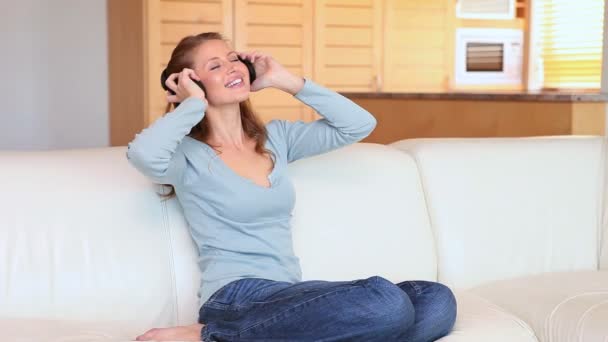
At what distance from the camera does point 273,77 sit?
227 cm

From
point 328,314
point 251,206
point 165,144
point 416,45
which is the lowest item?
point 328,314

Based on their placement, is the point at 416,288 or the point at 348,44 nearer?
the point at 416,288

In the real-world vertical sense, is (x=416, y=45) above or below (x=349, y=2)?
below

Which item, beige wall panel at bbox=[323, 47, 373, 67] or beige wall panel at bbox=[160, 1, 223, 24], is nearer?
beige wall panel at bbox=[160, 1, 223, 24]

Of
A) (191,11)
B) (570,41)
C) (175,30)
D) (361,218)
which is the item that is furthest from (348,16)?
(361,218)

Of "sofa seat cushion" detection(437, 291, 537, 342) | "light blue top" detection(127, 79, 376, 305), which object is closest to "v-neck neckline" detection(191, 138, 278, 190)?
"light blue top" detection(127, 79, 376, 305)

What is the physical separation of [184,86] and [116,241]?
0.40m

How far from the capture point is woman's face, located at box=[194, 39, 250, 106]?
83.8 inches

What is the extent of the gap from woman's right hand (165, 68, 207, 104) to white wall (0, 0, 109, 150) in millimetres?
3476

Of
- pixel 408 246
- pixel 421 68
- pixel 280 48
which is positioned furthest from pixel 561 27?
pixel 408 246

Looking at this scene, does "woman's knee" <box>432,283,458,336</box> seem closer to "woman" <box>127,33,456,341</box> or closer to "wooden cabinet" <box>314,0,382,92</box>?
"woman" <box>127,33,456,341</box>

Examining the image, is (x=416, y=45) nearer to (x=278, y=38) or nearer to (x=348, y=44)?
(x=348, y=44)

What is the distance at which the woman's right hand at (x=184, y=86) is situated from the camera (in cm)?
209

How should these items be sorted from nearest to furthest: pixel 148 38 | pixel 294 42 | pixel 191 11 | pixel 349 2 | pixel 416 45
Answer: pixel 148 38, pixel 191 11, pixel 294 42, pixel 349 2, pixel 416 45
